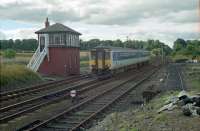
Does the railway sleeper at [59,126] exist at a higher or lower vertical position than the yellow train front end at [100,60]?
lower

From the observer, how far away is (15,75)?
93.5ft

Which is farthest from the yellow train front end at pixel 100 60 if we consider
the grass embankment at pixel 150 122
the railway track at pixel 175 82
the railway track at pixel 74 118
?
the grass embankment at pixel 150 122

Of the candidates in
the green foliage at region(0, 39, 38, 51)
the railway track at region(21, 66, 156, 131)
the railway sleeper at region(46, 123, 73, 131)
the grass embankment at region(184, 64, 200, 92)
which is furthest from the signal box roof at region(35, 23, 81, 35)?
the green foliage at region(0, 39, 38, 51)

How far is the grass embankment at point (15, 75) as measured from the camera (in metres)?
26.9

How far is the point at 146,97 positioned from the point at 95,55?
1700 cm

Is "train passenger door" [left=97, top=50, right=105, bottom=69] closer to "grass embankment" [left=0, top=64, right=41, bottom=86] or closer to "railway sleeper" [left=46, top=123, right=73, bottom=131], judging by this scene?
"grass embankment" [left=0, top=64, right=41, bottom=86]

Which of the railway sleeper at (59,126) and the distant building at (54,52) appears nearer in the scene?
the railway sleeper at (59,126)

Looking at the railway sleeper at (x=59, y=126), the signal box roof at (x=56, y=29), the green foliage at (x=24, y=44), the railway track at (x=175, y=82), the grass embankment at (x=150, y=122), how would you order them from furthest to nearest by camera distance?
1. the green foliage at (x=24, y=44)
2. the signal box roof at (x=56, y=29)
3. the railway track at (x=175, y=82)
4. the railway sleeper at (x=59, y=126)
5. the grass embankment at (x=150, y=122)

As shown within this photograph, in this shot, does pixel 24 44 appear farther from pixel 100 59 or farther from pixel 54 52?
pixel 100 59

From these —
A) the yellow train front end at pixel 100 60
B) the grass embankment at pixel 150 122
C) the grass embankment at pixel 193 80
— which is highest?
the yellow train front end at pixel 100 60

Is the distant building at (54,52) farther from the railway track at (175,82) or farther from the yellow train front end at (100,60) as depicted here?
the railway track at (175,82)

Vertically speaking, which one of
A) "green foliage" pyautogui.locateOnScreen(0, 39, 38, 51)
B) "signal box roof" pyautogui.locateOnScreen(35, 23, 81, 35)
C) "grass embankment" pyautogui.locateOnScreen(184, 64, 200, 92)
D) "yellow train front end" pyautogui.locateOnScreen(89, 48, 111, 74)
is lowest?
"grass embankment" pyautogui.locateOnScreen(184, 64, 200, 92)

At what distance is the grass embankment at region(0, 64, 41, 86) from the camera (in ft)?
88.1

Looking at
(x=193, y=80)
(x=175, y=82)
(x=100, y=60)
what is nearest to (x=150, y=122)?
(x=175, y=82)
